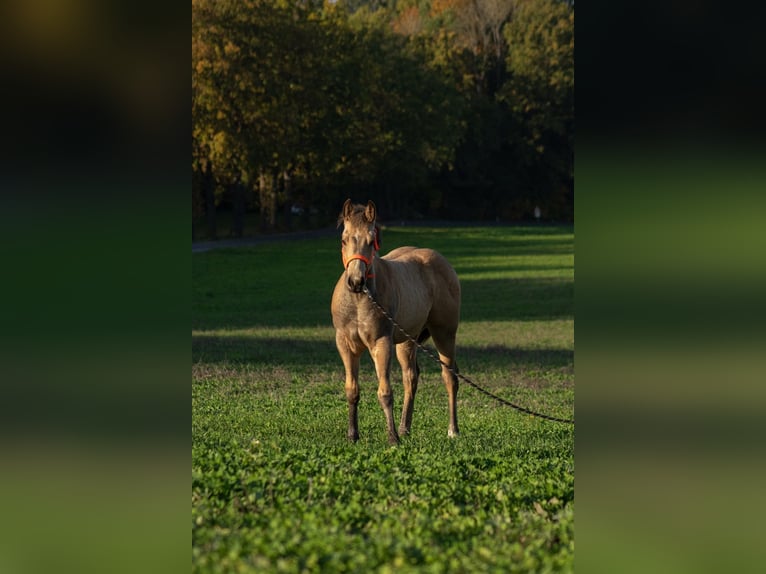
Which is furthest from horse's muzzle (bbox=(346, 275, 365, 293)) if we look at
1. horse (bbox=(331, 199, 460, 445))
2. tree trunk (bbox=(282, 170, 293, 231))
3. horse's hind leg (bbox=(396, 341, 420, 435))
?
tree trunk (bbox=(282, 170, 293, 231))

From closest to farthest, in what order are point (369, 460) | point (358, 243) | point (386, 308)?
1. point (369, 460)
2. point (358, 243)
3. point (386, 308)

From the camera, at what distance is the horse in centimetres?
1046

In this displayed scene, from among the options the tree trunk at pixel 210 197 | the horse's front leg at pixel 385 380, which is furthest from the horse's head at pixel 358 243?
the tree trunk at pixel 210 197

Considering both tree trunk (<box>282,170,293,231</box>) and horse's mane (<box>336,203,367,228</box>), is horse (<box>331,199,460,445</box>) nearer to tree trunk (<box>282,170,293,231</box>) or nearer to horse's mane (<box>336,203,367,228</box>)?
horse's mane (<box>336,203,367,228</box>)

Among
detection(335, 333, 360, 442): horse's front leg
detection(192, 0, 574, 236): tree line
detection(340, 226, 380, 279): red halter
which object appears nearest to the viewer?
detection(340, 226, 380, 279): red halter

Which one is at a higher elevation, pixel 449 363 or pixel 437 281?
pixel 437 281

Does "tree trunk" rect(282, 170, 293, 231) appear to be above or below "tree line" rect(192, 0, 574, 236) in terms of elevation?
below

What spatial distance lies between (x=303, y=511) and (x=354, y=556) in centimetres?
117

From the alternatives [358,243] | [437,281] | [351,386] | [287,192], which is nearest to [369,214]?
[358,243]

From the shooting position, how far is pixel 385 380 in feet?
35.9

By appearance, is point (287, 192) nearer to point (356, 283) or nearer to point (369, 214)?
point (369, 214)

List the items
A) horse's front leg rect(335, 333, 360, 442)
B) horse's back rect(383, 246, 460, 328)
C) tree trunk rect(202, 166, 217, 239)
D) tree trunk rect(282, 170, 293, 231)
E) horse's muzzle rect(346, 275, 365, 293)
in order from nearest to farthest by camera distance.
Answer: horse's muzzle rect(346, 275, 365, 293) < horse's front leg rect(335, 333, 360, 442) < horse's back rect(383, 246, 460, 328) < tree trunk rect(202, 166, 217, 239) < tree trunk rect(282, 170, 293, 231)

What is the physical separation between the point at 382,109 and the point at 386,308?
5365 cm
